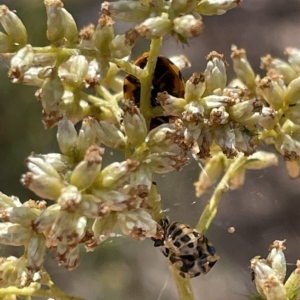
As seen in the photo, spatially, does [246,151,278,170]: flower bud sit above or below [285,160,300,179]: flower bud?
below

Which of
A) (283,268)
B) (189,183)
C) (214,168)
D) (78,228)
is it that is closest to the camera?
(78,228)

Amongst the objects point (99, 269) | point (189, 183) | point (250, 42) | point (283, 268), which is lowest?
point (99, 269)

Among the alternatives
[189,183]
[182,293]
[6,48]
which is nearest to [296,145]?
[182,293]

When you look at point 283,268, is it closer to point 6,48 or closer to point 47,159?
point 47,159

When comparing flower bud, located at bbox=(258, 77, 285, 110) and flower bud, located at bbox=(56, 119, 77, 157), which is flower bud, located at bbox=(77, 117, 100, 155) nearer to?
flower bud, located at bbox=(56, 119, 77, 157)

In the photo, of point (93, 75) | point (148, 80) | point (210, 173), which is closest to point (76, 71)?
point (93, 75)

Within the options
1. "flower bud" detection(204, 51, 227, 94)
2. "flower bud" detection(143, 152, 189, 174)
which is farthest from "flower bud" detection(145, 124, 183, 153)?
"flower bud" detection(204, 51, 227, 94)
